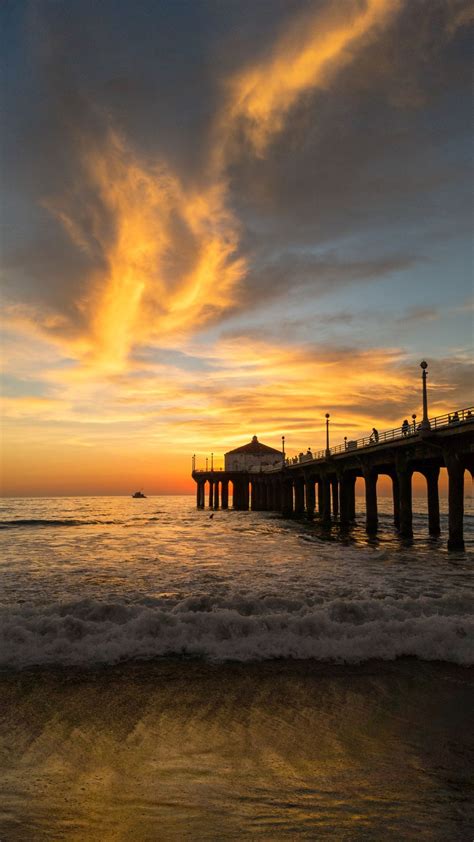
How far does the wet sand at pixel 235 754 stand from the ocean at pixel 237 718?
0.7 inches

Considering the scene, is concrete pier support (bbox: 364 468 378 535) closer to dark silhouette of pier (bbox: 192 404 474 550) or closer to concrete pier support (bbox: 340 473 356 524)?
dark silhouette of pier (bbox: 192 404 474 550)

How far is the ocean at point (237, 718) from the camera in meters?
3.92

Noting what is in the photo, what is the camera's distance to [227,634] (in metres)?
9.12

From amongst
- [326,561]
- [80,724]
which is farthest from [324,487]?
[80,724]

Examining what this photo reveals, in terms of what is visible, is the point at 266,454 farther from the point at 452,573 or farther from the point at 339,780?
the point at 339,780

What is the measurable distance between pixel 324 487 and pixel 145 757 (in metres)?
47.3

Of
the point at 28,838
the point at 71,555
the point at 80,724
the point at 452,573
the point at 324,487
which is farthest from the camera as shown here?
the point at 324,487

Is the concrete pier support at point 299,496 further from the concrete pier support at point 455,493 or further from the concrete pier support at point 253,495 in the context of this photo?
the concrete pier support at point 455,493

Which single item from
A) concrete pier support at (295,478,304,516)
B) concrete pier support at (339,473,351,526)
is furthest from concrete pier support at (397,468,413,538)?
concrete pier support at (295,478,304,516)

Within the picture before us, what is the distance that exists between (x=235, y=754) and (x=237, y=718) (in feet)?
2.97

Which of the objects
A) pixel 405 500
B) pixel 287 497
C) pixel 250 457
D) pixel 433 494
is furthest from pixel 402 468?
pixel 250 457

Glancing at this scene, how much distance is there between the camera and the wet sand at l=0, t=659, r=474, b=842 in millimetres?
3824

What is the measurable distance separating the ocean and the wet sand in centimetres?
2

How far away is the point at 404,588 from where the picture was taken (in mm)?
14219
